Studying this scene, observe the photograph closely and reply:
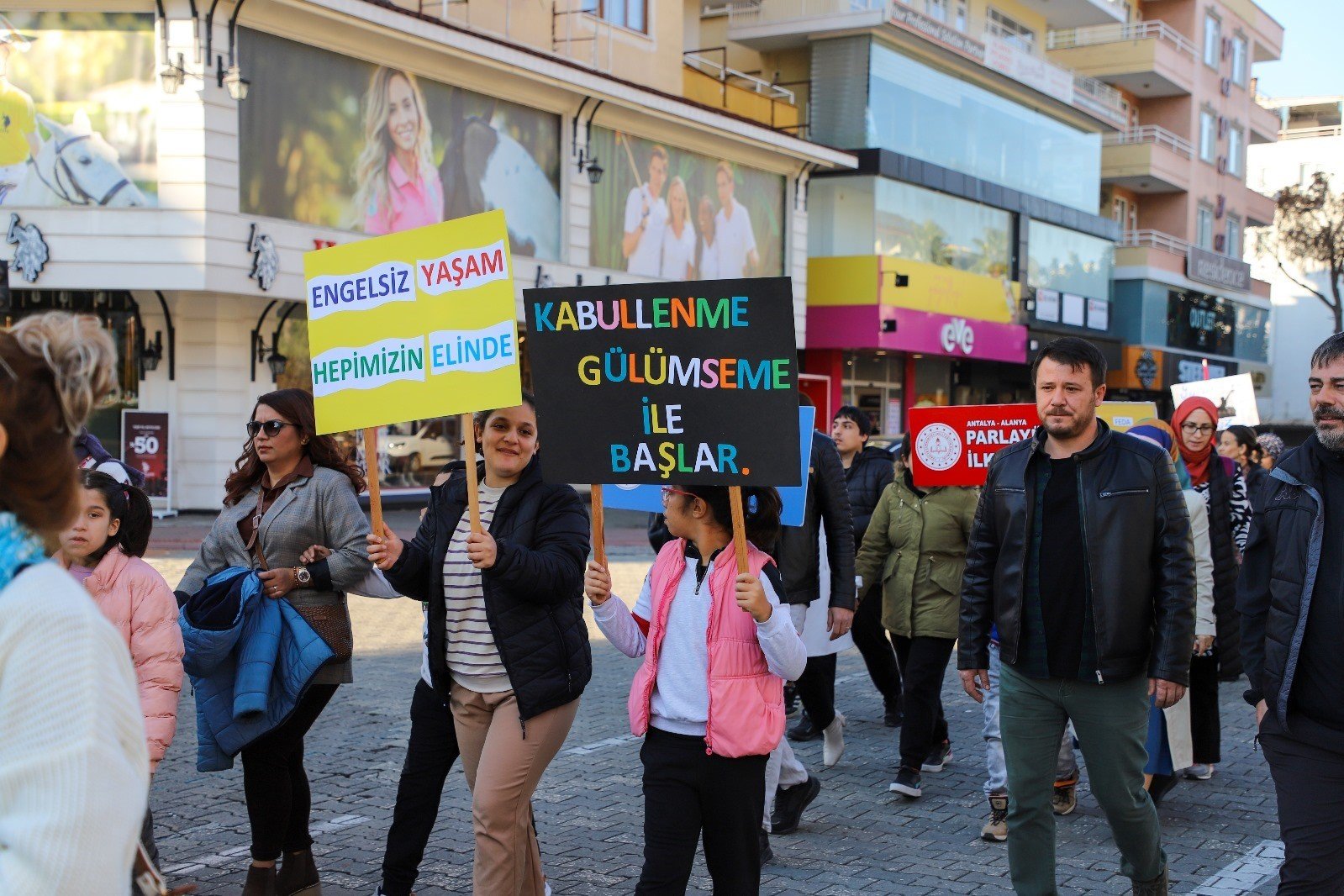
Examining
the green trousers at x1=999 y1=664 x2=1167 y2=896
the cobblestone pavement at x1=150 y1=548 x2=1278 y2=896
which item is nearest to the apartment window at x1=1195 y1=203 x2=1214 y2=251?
the cobblestone pavement at x1=150 y1=548 x2=1278 y2=896

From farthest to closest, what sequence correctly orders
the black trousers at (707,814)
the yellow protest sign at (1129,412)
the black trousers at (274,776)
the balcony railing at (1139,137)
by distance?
the balcony railing at (1139,137), the yellow protest sign at (1129,412), the black trousers at (274,776), the black trousers at (707,814)

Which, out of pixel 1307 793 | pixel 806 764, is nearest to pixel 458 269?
pixel 1307 793

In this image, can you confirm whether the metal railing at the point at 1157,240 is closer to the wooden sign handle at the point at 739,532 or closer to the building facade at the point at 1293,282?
the building facade at the point at 1293,282

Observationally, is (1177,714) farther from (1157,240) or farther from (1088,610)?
(1157,240)

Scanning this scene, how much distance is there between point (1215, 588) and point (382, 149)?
56.4 ft

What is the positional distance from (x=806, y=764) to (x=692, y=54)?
81.6ft

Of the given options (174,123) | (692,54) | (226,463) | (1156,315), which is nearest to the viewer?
(174,123)

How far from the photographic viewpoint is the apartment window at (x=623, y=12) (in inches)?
1004

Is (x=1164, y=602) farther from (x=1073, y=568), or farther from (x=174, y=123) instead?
(x=174, y=123)

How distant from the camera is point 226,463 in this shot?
20422mm

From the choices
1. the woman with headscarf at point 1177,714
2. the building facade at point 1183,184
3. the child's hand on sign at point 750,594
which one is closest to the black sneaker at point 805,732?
the woman with headscarf at point 1177,714

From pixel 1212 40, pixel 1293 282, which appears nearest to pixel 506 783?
pixel 1212 40

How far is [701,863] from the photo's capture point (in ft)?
19.3

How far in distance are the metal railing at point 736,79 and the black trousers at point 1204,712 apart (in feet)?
74.7
